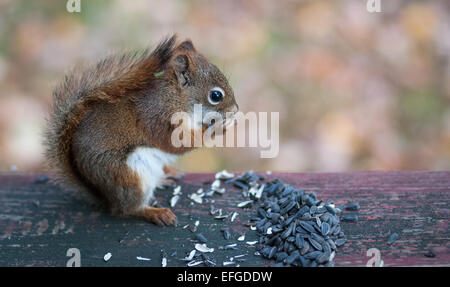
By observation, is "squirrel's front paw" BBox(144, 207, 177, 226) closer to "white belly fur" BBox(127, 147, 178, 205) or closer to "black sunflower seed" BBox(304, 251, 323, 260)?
"white belly fur" BBox(127, 147, 178, 205)

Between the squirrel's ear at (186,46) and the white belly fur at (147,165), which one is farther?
the squirrel's ear at (186,46)

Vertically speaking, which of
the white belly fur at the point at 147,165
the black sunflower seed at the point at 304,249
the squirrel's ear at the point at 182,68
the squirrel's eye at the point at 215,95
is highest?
the squirrel's ear at the point at 182,68

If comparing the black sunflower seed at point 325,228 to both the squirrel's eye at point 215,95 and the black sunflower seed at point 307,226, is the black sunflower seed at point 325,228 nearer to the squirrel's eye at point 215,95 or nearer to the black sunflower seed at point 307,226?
the black sunflower seed at point 307,226

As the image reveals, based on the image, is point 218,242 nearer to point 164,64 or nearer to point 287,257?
point 287,257

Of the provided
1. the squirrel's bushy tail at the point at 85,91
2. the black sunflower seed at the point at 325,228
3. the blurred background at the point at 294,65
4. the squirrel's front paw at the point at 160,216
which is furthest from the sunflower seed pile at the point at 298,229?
the blurred background at the point at 294,65

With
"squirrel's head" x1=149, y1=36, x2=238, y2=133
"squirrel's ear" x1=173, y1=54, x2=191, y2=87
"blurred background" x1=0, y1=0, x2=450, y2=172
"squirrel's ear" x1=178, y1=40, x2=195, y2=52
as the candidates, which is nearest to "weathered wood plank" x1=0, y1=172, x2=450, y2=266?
"squirrel's head" x1=149, y1=36, x2=238, y2=133

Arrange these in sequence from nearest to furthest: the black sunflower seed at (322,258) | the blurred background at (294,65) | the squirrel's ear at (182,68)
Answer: the black sunflower seed at (322,258) < the squirrel's ear at (182,68) < the blurred background at (294,65)

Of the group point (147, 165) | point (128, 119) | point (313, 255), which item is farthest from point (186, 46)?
point (313, 255)
